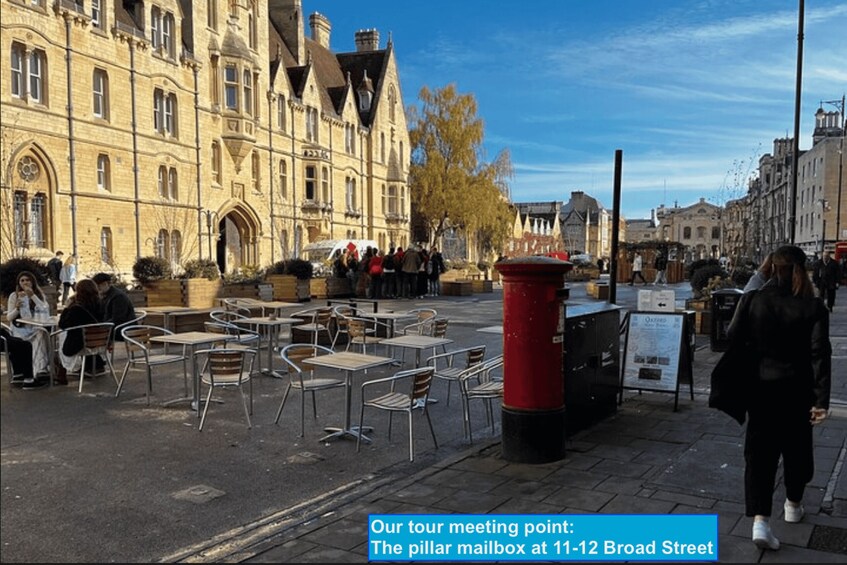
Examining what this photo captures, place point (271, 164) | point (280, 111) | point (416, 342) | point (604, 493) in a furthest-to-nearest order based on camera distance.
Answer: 1. point (280, 111)
2. point (271, 164)
3. point (416, 342)
4. point (604, 493)

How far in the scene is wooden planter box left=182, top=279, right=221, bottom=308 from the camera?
18281 millimetres

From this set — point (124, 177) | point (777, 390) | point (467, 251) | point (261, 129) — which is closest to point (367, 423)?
point (777, 390)

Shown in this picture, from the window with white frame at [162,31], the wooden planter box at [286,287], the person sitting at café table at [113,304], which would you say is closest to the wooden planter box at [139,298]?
the wooden planter box at [286,287]

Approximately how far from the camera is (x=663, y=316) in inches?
312

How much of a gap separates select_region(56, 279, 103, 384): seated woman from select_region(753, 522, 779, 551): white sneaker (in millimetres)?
8042

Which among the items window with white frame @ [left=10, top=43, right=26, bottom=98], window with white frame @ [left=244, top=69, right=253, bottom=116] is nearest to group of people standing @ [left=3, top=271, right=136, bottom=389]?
window with white frame @ [left=10, top=43, right=26, bottom=98]

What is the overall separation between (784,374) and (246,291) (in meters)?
17.3

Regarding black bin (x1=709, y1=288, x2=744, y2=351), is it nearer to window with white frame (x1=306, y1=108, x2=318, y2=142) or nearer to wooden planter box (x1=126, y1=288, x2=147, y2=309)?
wooden planter box (x1=126, y1=288, x2=147, y2=309)

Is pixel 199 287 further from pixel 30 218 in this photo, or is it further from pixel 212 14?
pixel 212 14

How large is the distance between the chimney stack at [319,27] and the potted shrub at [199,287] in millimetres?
36808

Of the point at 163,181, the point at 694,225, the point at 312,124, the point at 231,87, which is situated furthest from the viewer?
the point at 694,225

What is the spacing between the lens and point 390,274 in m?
24.5

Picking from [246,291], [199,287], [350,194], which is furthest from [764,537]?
[350,194]

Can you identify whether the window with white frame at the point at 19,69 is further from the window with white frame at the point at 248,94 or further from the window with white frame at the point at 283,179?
the window with white frame at the point at 283,179
